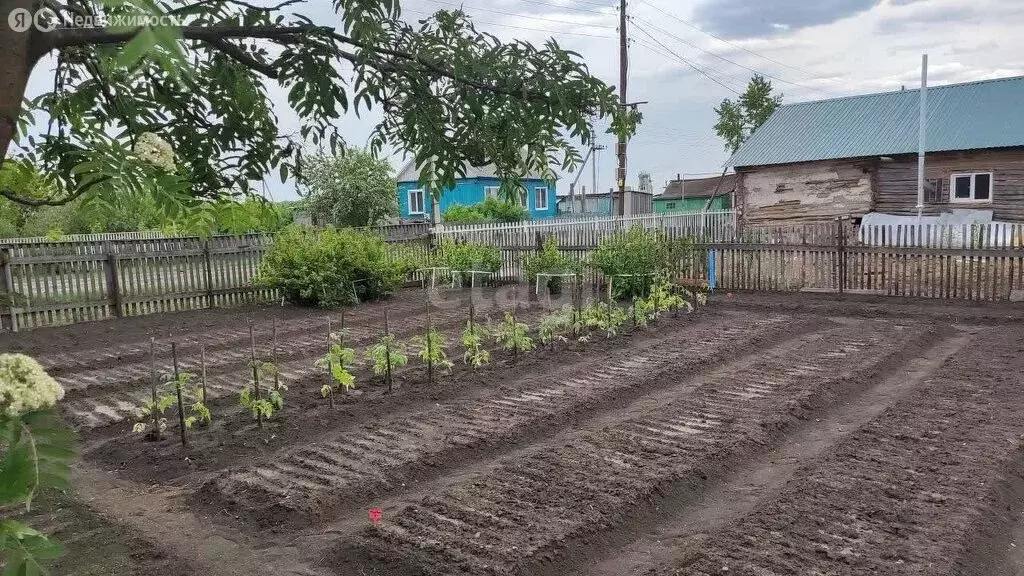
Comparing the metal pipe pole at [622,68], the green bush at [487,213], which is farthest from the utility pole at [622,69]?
the green bush at [487,213]

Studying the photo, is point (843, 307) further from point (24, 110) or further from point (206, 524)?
point (24, 110)

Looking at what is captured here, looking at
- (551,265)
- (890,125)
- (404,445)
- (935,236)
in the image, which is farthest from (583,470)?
(890,125)

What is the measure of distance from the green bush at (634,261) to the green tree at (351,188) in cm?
1325

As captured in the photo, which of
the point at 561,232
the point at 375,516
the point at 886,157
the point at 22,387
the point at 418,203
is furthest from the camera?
the point at 418,203

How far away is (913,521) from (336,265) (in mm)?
11540

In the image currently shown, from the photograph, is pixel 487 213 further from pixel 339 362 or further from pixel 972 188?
pixel 339 362

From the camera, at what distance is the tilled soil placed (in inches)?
153

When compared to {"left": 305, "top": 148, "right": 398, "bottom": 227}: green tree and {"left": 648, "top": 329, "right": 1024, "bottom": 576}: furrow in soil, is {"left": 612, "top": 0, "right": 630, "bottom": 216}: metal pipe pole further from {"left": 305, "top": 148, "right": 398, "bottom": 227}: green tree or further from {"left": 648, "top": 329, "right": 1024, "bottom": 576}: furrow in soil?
{"left": 648, "top": 329, "right": 1024, "bottom": 576}: furrow in soil

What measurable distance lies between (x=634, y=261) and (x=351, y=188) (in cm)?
1477

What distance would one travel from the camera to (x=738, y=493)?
15.6 ft

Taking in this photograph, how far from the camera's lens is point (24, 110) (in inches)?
106

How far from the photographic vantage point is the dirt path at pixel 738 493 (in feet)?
12.8

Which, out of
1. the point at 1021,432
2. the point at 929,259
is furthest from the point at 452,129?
the point at 929,259

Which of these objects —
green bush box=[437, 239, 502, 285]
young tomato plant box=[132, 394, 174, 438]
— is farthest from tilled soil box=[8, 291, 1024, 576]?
green bush box=[437, 239, 502, 285]
